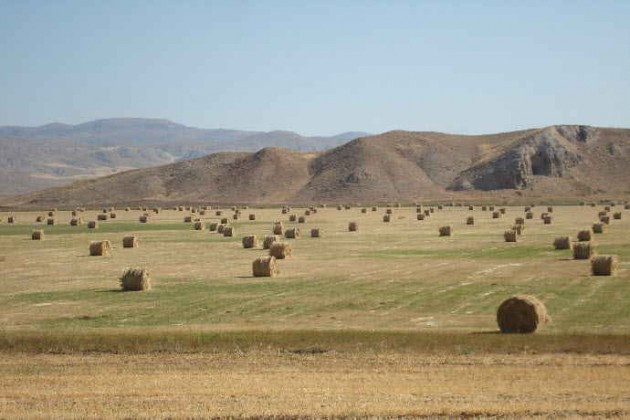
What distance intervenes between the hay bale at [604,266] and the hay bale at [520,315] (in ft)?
40.0

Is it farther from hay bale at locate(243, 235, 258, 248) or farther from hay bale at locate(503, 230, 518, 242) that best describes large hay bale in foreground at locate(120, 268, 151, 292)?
hay bale at locate(503, 230, 518, 242)

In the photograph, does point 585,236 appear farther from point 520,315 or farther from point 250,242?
point 520,315

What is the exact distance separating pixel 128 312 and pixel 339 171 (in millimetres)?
157424

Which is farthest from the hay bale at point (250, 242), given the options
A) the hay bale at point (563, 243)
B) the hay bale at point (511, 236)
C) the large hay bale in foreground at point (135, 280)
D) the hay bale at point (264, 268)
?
the large hay bale in foreground at point (135, 280)

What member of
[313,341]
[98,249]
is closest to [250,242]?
[98,249]

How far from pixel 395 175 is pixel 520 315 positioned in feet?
515

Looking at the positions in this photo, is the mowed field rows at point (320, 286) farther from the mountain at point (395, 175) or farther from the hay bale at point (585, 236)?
the mountain at point (395, 175)

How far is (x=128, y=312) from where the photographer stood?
26.8m

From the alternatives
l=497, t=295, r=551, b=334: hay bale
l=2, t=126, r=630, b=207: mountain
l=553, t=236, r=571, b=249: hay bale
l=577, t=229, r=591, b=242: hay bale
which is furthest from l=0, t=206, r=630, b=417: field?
l=2, t=126, r=630, b=207: mountain

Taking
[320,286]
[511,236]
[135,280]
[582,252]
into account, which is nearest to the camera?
[135,280]

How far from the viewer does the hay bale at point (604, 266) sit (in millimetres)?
33969

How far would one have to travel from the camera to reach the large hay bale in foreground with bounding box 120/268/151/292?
104ft

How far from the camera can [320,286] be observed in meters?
32.7

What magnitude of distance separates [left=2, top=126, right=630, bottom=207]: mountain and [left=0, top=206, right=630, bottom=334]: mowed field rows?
11248cm
